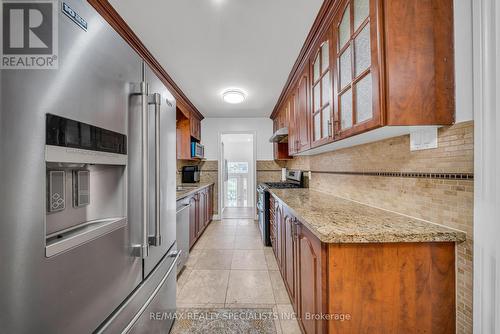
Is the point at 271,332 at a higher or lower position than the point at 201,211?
lower

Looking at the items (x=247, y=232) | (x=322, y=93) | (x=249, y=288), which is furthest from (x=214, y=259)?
(x=322, y=93)

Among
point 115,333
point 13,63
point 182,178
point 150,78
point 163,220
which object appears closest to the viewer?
point 13,63

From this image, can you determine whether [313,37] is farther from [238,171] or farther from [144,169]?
[238,171]

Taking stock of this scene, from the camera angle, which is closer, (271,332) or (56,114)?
(56,114)

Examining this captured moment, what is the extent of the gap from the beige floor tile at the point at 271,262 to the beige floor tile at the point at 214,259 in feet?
1.59

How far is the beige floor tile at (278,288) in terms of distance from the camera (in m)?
1.88

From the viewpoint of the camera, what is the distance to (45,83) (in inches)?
22.1

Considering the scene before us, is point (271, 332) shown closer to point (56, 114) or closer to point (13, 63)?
point (56, 114)

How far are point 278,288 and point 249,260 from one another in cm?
70

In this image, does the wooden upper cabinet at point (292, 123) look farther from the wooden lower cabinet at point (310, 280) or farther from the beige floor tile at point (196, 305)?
the beige floor tile at point (196, 305)

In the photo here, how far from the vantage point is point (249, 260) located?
2693 millimetres

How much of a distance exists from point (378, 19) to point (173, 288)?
80.8 inches

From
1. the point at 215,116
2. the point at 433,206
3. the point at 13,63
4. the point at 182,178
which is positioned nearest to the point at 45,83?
the point at 13,63

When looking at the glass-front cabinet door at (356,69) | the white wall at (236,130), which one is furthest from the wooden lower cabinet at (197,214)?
the glass-front cabinet door at (356,69)
